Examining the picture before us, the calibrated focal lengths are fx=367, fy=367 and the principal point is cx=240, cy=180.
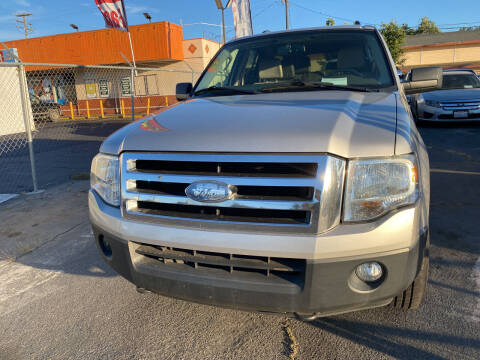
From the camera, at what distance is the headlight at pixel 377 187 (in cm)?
172

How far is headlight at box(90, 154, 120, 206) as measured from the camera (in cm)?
213

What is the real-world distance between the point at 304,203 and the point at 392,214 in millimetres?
415

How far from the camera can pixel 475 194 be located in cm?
463

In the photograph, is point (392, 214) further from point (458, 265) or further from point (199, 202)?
point (458, 265)

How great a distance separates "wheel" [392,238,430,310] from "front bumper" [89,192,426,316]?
34 centimetres

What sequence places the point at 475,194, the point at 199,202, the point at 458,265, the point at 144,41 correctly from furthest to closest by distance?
the point at 144,41
the point at 475,194
the point at 458,265
the point at 199,202

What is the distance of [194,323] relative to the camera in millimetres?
2424

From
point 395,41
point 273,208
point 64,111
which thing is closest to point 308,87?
point 273,208

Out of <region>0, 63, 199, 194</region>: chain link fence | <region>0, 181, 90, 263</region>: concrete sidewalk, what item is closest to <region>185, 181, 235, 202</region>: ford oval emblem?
<region>0, 181, 90, 263</region>: concrete sidewalk

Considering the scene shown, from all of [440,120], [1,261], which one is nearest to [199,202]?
[1,261]

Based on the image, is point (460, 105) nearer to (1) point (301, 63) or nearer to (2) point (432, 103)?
(2) point (432, 103)

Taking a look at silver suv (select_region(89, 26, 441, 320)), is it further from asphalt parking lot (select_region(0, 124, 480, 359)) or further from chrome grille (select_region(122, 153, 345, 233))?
asphalt parking lot (select_region(0, 124, 480, 359))

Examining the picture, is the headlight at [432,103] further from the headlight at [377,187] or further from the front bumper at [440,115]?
the headlight at [377,187]

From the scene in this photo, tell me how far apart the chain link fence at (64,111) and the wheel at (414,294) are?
3357 mm
